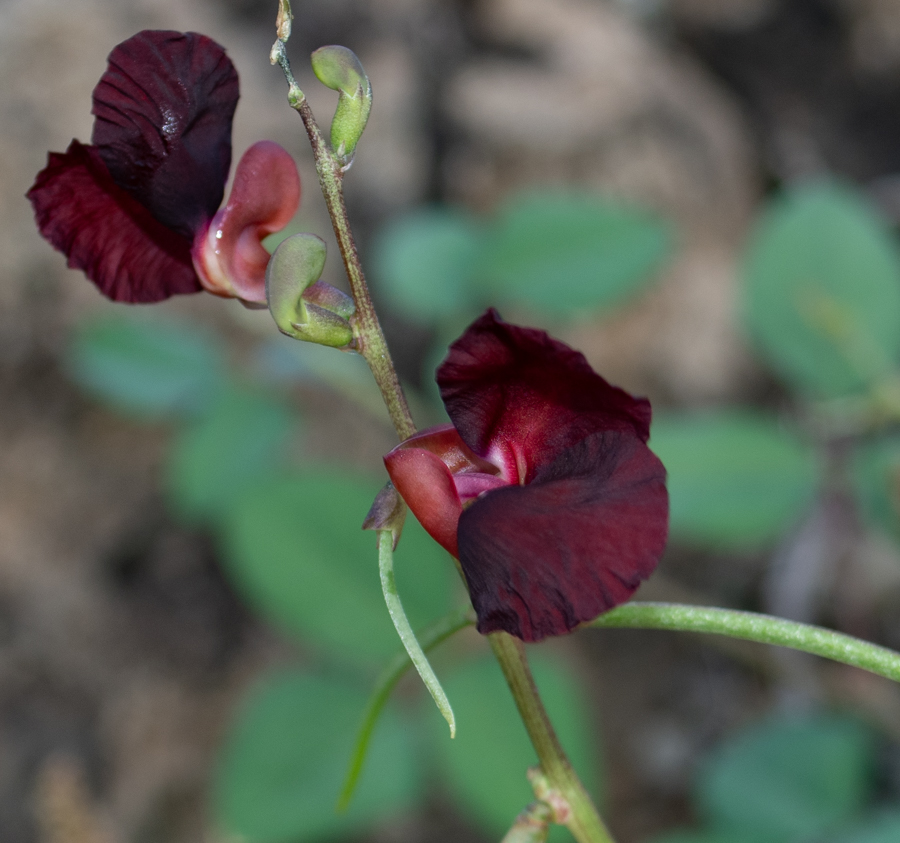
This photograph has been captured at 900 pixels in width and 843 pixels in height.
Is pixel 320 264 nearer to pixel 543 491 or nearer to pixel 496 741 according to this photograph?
pixel 543 491

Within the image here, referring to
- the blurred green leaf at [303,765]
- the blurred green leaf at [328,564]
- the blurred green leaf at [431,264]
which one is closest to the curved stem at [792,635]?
the blurred green leaf at [328,564]

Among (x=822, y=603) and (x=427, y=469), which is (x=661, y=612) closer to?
(x=427, y=469)

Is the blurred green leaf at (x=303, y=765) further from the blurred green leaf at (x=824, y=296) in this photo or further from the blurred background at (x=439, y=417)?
the blurred green leaf at (x=824, y=296)

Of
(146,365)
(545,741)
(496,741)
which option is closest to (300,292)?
(545,741)

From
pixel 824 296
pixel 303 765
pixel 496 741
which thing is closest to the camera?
pixel 496 741

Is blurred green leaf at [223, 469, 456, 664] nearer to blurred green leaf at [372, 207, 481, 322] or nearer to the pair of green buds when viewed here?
blurred green leaf at [372, 207, 481, 322]

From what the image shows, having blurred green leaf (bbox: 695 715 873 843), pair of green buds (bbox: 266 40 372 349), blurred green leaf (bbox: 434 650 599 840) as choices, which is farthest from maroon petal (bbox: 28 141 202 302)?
blurred green leaf (bbox: 695 715 873 843)
